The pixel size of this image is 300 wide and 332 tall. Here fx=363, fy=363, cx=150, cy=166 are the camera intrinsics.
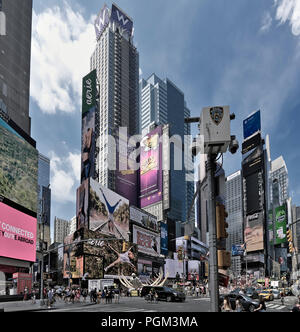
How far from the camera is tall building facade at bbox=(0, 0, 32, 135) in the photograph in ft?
291

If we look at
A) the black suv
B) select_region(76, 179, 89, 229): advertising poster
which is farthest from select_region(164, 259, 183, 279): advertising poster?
the black suv

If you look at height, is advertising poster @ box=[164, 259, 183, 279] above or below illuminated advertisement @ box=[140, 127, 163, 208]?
below

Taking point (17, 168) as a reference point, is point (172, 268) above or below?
below

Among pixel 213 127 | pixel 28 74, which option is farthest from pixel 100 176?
pixel 213 127

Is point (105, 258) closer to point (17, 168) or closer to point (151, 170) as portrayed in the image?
point (17, 168)

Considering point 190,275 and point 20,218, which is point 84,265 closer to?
point 20,218

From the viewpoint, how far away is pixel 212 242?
23.9ft

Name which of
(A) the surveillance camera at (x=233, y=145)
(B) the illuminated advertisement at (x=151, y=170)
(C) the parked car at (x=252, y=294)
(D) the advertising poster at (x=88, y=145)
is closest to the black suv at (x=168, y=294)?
(C) the parked car at (x=252, y=294)

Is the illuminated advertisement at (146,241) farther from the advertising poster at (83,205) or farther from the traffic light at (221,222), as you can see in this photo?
the traffic light at (221,222)

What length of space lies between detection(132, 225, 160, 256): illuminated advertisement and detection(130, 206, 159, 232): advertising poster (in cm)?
169

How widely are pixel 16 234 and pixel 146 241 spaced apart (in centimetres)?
5352

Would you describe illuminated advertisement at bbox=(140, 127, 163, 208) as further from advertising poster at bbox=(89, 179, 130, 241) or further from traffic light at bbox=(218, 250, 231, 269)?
traffic light at bbox=(218, 250, 231, 269)

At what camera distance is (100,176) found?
618ft

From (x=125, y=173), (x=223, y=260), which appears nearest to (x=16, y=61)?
(x=223, y=260)
